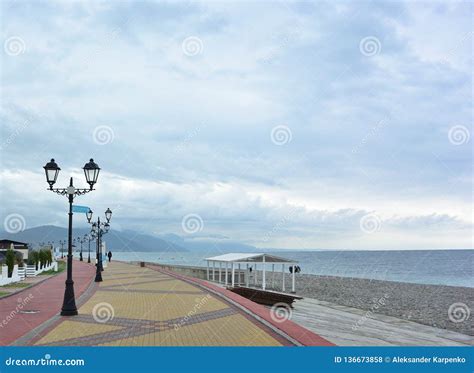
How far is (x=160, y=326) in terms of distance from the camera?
35.1ft

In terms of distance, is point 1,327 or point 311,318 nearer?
point 1,327

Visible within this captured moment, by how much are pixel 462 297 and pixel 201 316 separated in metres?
28.5

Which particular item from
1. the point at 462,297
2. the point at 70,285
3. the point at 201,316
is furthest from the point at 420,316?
the point at 70,285

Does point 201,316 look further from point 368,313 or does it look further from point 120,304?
point 368,313

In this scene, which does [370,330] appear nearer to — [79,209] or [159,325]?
[159,325]

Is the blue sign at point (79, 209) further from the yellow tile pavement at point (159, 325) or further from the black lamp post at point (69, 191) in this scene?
the yellow tile pavement at point (159, 325)

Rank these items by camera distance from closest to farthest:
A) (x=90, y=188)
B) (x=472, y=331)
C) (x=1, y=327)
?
1. (x=1, y=327)
2. (x=90, y=188)
3. (x=472, y=331)

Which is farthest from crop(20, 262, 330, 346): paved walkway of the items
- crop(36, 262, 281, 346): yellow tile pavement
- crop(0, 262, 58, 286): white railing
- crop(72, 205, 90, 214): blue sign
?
crop(0, 262, 58, 286): white railing

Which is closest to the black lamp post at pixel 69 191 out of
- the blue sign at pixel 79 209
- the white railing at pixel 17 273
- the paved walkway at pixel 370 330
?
the blue sign at pixel 79 209

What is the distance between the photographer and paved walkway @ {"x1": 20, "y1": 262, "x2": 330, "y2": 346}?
9094mm

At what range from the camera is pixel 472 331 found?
739 inches

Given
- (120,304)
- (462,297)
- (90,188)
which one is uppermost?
(90,188)

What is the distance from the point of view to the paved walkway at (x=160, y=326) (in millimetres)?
9094
